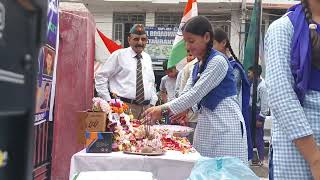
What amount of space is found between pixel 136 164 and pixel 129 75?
2.77 metres

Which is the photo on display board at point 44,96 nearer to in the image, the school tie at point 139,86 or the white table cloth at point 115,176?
the white table cloth at point 115,176

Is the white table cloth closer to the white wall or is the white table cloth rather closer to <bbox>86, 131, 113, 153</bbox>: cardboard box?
<bbox>86, 131, 113, 153</bbox>: cardboard box

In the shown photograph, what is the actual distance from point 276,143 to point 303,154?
0.52 feet

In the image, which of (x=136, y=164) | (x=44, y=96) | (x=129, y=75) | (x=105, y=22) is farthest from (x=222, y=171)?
(x=105, y=22)

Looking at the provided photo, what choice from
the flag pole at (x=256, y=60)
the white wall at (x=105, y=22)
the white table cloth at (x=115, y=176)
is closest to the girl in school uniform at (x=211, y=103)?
the white table cloth at (x=115, y=176)

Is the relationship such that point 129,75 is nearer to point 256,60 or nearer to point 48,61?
point 256,60

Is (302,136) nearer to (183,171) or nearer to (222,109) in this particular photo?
(183,171)

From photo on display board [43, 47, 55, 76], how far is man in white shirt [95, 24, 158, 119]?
2.52 meters

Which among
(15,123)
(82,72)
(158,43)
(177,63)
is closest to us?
(15,123)

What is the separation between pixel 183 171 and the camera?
2869 mm

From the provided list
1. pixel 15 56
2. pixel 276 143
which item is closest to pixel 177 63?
pixel 276 143

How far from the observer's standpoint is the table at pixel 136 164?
2828mm

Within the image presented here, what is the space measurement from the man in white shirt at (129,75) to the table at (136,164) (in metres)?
2.62

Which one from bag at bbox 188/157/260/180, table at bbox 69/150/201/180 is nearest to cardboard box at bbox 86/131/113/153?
table at bbox 69/150/201/180
